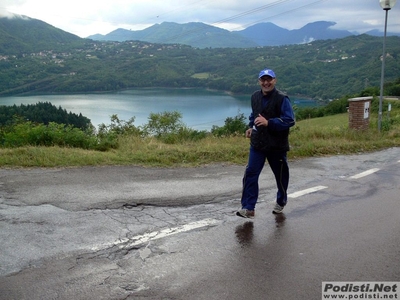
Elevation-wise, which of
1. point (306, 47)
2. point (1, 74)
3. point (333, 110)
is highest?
point (306, 47)

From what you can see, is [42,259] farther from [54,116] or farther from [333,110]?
[333,110]

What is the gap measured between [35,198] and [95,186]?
931 millimetres

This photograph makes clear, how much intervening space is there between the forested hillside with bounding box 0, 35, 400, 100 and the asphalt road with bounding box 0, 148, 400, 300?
84296 mm

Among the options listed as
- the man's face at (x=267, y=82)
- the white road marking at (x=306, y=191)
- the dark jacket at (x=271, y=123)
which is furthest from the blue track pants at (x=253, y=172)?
the white road marking at (x=306, y=191)

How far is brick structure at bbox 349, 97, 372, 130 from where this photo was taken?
12.3 m

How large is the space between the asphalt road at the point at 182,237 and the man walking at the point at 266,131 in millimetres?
386

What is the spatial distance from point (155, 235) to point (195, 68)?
14629 cm

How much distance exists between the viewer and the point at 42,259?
3.44 m

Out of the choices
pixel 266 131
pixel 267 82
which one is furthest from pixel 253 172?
pixel 267 82

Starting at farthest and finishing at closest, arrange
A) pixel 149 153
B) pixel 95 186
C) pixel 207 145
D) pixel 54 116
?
pixel 54 116 → pixel 207 145 → pixel 149 153 → pixel 95 186

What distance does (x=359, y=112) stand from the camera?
40.7 ft

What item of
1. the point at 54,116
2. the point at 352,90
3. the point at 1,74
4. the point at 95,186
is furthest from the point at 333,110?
the point at 1,74

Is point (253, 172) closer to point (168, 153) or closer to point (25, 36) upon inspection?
point (168, 153)

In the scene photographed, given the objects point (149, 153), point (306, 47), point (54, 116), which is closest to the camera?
point (149, 153)
